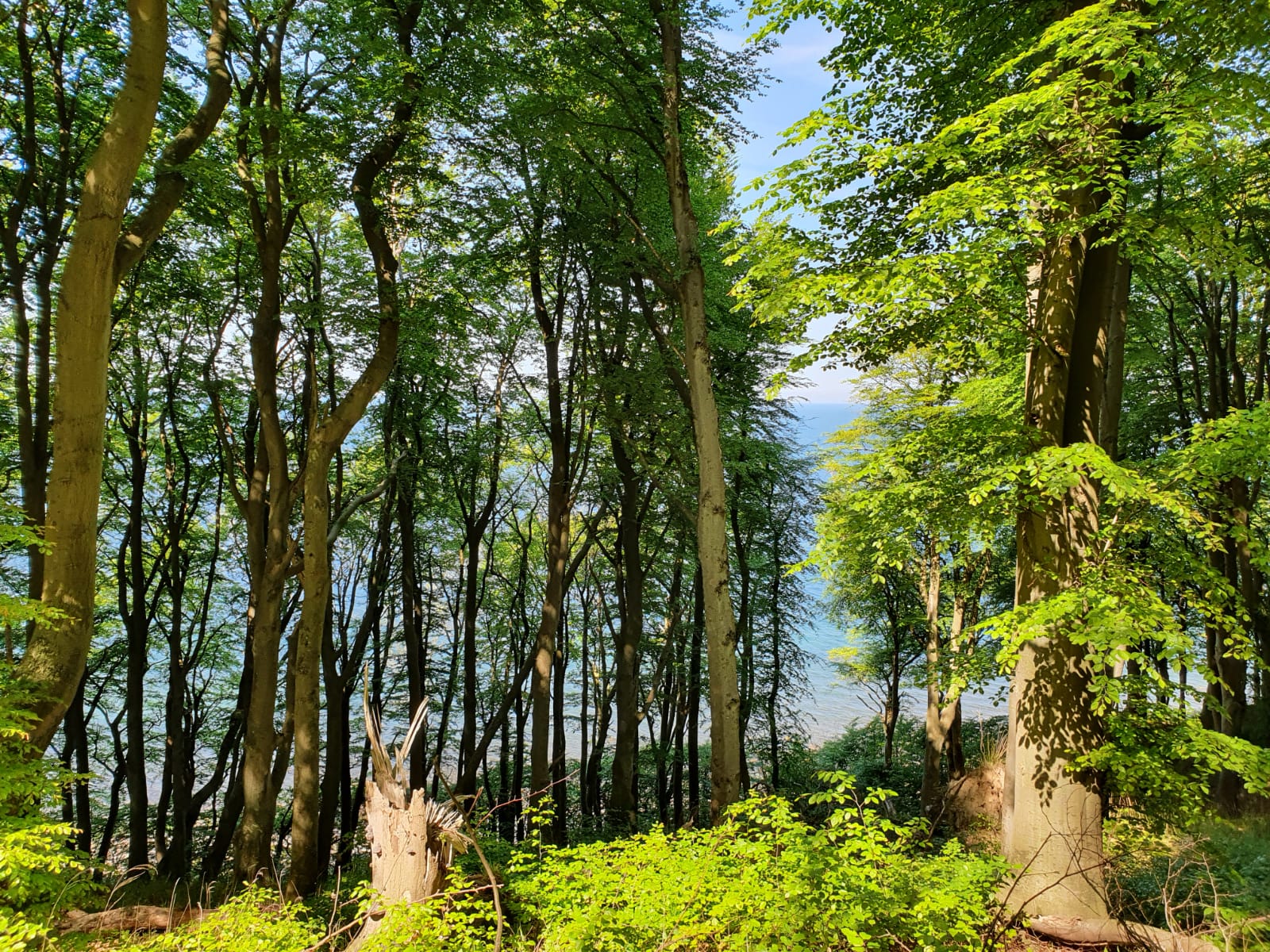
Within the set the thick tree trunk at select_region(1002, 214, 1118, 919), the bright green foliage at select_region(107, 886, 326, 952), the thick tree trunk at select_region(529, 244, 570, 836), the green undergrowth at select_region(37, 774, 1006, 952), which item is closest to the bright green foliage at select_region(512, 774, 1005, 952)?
the green undergrowth at select_region(37, 774, 1006, 952)

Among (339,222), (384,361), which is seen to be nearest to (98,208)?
(384,361)

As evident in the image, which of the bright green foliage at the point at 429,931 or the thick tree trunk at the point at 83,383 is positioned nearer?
the bright green foliage at the point at 429,931

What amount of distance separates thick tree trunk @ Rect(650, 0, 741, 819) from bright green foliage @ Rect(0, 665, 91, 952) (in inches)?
180

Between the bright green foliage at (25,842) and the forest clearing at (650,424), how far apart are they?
41mm

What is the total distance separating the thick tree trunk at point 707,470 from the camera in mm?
6207

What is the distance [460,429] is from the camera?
46.5 ft

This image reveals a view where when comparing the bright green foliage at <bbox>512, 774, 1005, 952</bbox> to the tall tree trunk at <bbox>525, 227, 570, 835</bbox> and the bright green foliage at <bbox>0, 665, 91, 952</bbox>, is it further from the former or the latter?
the tall tree trunk at <bbox>525, 227, 570, 835</bbox>

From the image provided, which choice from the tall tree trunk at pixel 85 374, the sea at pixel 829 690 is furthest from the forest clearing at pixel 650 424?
the sea at pixel 829 690

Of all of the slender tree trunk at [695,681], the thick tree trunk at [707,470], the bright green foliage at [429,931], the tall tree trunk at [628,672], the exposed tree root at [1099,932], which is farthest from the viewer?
the slender tree trunk at [695,681]

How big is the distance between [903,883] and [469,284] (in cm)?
933

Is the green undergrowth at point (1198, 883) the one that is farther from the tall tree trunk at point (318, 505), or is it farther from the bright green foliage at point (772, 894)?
the tall tree trunk at point (318, 505)

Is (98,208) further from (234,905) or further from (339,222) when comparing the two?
(339,222)

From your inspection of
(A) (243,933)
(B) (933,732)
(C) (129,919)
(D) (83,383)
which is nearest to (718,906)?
(A) (243,933)

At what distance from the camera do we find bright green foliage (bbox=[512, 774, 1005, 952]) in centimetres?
343
